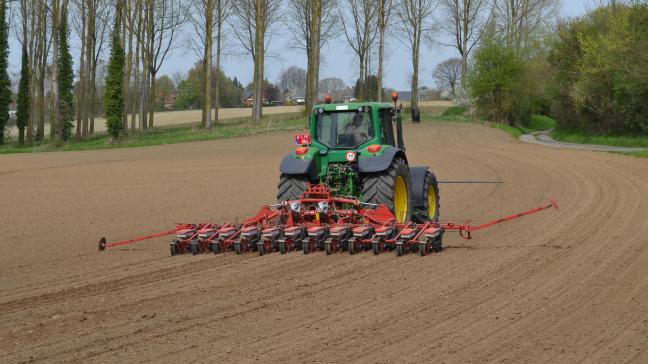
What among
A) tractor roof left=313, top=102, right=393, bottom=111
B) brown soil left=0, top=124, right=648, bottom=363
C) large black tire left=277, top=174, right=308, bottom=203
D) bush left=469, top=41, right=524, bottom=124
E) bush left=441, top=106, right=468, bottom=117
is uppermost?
bush left=469, top=41, right=524, bottom=124

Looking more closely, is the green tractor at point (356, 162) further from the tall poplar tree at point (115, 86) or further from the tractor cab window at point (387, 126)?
the tall poplar tree at point (115, 86)

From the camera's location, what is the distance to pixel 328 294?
311 inches

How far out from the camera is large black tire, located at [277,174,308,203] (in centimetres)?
1134

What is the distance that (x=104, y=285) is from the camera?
8562mm

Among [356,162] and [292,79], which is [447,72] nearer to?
[292,79]

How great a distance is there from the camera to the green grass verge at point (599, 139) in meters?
36.0

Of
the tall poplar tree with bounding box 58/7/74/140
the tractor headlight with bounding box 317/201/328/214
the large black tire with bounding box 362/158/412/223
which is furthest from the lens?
the tall poplar tree with bounding box 58/7/74/140

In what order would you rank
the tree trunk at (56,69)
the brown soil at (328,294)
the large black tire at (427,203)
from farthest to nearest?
the tree trunk at (56,69)
the large black tire at (427,203)
the brown soil at (328,294)

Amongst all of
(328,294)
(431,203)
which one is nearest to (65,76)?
(431,203)

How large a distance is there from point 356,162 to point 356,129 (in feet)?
1.98

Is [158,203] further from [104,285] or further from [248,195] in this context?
[104,285]

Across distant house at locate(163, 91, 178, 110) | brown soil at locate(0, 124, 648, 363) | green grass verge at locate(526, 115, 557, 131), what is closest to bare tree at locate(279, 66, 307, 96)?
distant house at locate(163, 91, 178, 110)

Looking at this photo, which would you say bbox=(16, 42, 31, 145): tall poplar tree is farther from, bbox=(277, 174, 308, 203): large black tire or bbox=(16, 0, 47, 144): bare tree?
bbox=(277, 174, 308, 203): large black tire

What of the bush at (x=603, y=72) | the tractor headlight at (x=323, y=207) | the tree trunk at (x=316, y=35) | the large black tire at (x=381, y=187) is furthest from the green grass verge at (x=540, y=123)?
the tractor headlight at (x=323, y=207)
